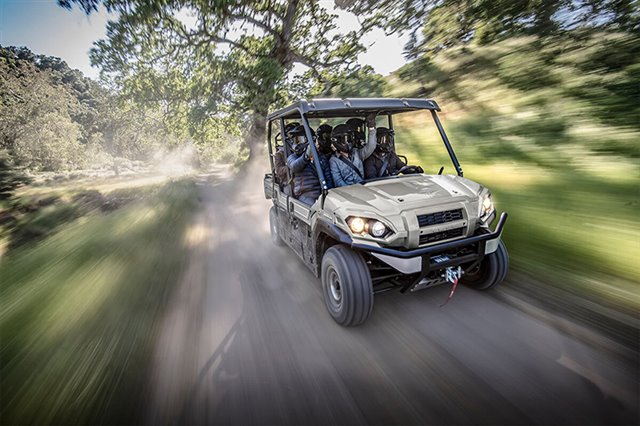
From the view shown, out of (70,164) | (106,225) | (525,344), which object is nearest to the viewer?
(525,344)

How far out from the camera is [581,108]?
5.57 m

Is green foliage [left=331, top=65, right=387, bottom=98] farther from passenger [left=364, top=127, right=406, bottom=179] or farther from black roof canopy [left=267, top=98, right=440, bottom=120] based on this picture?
black roof canopy [left=267, top=98, right=440, bottom=120]

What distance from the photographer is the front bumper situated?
8.32 feet

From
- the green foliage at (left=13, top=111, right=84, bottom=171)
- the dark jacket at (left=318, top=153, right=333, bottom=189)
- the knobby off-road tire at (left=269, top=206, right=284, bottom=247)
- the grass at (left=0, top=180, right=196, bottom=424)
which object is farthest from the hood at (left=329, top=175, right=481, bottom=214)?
the green foliage at (left=13, top=111, right=84, bottom=171)

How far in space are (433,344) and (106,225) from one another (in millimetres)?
8675

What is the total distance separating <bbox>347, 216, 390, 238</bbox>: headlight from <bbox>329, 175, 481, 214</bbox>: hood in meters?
0.11

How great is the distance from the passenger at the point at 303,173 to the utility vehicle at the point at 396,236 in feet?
1.55

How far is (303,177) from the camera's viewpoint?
4043 mm

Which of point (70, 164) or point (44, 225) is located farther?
point (70, 164)

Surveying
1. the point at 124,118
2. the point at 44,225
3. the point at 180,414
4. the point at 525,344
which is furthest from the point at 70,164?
the point at 525,344

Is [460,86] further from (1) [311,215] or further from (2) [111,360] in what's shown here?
(2) [111,360]

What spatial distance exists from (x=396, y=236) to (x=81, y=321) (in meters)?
3.37

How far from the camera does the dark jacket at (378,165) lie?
13.1ft

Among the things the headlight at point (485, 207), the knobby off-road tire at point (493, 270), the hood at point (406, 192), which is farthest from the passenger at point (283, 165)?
the knobby off-road tire at point (493, 270)
